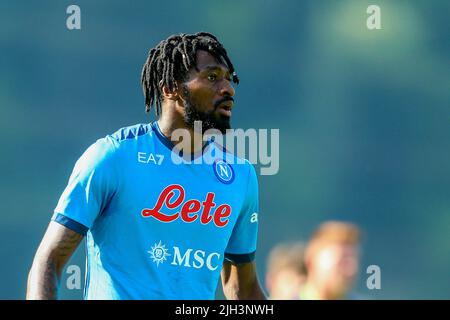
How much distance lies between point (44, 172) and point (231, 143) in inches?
197

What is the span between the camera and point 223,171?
5406 millimetres

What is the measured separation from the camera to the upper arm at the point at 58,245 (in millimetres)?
4691

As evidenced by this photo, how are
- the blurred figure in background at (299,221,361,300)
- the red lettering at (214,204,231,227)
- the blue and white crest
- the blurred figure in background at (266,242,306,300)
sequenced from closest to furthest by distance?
the red lettering at (214,204,231,227) < the blue and white crest < the blurred figure in background at (299,221,361,300) < the blurred figure in background at (266,242,306,300)

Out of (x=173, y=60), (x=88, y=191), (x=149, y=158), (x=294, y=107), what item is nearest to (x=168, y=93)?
(x=173, y=60)

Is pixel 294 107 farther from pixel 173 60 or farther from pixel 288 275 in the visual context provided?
pixel 173 60

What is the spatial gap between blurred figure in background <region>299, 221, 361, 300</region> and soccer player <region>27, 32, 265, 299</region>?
0.49 metres

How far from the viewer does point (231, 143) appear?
22.9ft

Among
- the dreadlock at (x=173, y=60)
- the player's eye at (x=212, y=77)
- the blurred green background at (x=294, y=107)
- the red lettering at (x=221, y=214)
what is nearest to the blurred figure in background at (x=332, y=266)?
the red lettering at (x=221, y=214)

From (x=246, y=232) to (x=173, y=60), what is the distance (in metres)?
0.93

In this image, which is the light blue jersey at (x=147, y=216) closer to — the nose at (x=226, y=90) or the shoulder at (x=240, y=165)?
the shoulder at (x=240, y=165)

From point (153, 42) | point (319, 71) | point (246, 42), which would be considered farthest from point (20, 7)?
point (319, 71)

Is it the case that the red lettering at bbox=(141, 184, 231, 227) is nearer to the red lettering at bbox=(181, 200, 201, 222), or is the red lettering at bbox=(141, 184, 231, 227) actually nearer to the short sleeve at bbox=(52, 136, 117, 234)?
the red lettering at bbox=(181, 200, 201, 222)

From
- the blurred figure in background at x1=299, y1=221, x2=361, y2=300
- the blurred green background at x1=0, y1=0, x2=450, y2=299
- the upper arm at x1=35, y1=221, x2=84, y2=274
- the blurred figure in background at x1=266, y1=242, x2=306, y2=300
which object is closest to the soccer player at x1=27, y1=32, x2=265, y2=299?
the upper arm at x1=35, y1=221, x2=84, y2=274

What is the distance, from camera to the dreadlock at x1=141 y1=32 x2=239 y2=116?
18.0 ft
